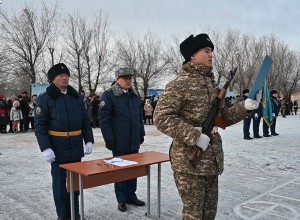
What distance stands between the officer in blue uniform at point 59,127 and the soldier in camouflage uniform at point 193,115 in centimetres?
163

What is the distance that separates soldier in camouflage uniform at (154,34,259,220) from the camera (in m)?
2.83

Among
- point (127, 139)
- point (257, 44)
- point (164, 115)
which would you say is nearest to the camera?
point (164, 115)

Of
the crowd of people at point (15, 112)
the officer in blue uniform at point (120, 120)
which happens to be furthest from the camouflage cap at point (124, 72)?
the crowd of people at point (15, 112)

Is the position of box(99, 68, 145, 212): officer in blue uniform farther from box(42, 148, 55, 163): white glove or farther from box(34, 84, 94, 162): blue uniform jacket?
box(42, 148, 55, 163): white glove

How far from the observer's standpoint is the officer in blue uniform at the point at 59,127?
4.10 meters

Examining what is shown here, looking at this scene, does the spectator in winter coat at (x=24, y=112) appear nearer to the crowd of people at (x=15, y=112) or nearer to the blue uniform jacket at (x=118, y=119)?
the crowd of people at (x=15, y=112)

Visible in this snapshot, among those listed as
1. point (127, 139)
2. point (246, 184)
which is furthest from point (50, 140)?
point (246, 184)

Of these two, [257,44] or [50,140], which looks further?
[257,44]

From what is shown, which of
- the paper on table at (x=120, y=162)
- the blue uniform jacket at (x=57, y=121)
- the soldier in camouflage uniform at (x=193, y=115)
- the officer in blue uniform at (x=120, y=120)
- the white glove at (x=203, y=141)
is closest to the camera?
the white glove at (x=203, y=141)

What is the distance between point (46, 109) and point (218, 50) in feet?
129

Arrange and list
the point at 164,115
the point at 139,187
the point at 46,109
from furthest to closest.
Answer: the point at 139,187, the point at 46,109, the point at 164,115

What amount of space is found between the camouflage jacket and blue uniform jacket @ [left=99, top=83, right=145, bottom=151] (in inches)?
72.0

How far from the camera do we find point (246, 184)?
614 centimetres

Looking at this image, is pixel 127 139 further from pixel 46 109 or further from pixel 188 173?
pixel 188 173
